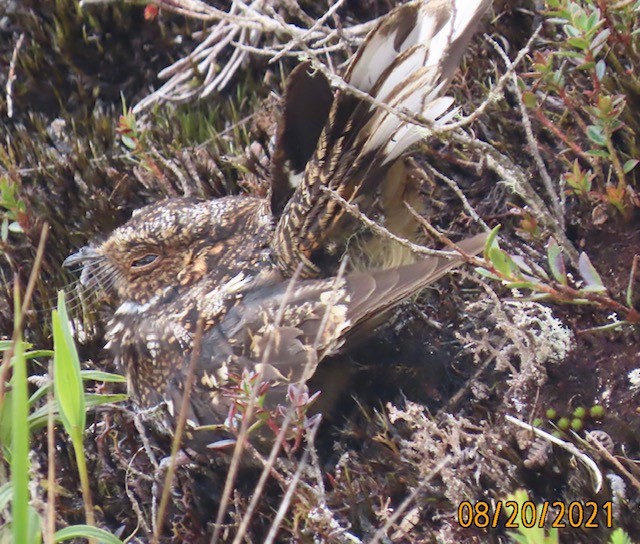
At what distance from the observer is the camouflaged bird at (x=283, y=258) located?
2.54 meters

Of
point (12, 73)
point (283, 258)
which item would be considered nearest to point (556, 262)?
point (283, 258)

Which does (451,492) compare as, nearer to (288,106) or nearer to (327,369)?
(327,369)

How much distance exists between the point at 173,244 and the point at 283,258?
446 mm

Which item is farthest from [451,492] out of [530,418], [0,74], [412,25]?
[0,74]

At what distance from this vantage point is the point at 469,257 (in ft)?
7.56

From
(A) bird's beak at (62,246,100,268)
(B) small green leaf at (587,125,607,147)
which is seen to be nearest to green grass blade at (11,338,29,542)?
(A) bird's beak at (62,246,100,268)

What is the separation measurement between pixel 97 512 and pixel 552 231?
183cm

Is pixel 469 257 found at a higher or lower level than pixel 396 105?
lower

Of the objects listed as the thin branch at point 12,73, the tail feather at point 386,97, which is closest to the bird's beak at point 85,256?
the tail feather at point 386,97

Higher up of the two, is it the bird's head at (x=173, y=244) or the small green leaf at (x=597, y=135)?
the small green leaf at (x=597, y=135)
